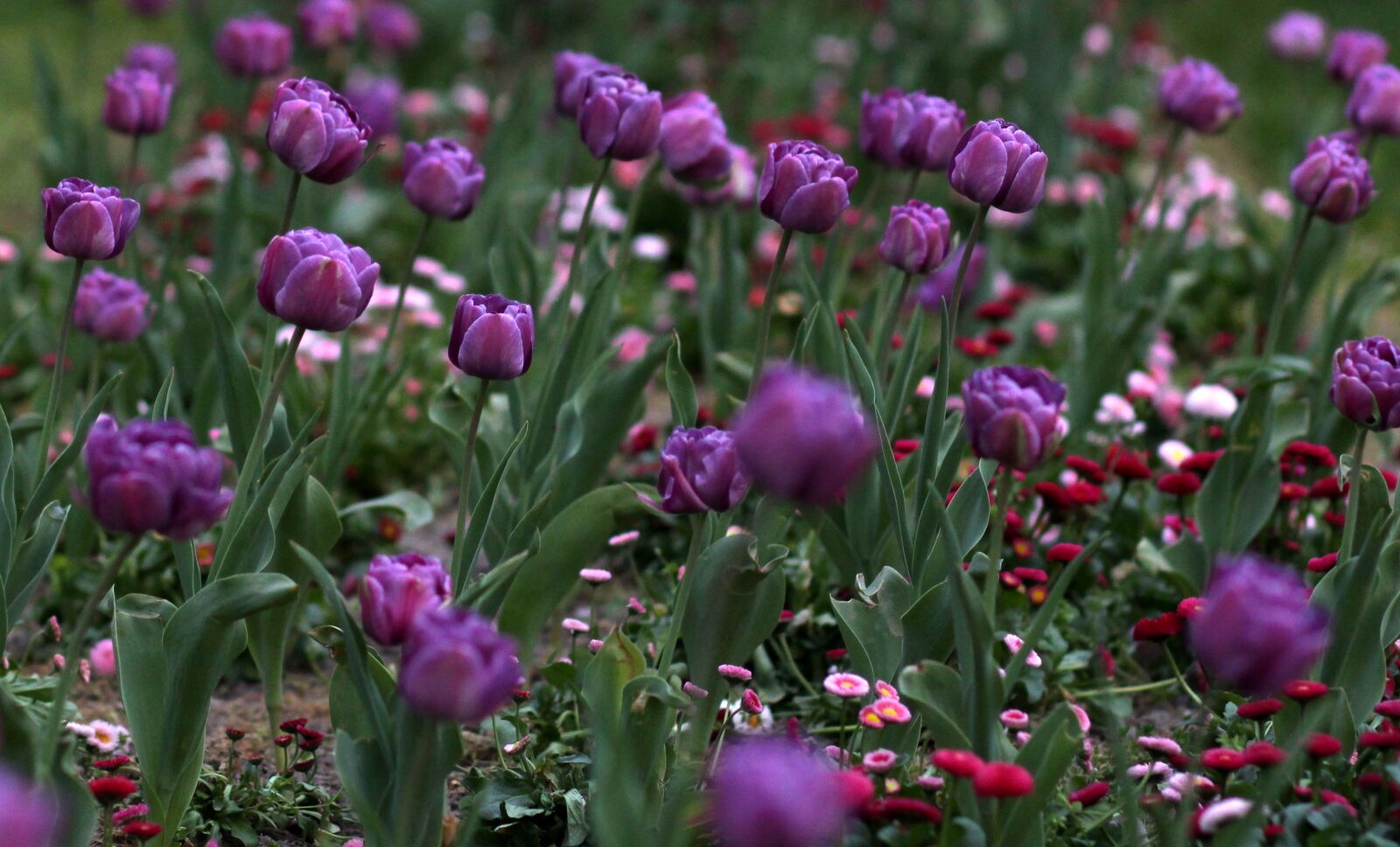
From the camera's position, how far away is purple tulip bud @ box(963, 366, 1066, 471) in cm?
132

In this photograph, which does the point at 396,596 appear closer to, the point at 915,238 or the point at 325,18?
the point at 915,238

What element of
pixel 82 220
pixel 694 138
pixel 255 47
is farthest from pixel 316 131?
pixel 255 47

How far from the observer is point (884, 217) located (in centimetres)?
322

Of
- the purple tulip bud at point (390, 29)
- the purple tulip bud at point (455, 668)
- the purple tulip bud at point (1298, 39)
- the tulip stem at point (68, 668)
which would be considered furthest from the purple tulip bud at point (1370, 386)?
the purple tulip bud at point (390, 29)

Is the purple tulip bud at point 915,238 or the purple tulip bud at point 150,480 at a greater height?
the purple tulip bud at point 915,238

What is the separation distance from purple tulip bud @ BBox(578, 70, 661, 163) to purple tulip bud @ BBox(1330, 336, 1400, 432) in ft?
3.05

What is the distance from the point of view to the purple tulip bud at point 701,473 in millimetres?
1480

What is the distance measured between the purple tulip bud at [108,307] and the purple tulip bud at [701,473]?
42.5 inches

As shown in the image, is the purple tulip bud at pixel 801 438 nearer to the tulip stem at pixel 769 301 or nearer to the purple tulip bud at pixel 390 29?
the tulip stem at pixel 769 301

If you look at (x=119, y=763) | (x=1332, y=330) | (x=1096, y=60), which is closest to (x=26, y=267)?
(x=119, y=763)

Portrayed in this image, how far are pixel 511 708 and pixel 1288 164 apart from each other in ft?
7.67

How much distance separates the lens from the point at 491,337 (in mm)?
1550

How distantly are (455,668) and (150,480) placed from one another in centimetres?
30

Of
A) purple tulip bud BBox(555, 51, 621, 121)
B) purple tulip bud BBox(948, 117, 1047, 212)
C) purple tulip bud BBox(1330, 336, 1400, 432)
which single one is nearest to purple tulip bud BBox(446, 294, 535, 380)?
purple tulip bud BBox(948, 117, 1047, 212)
